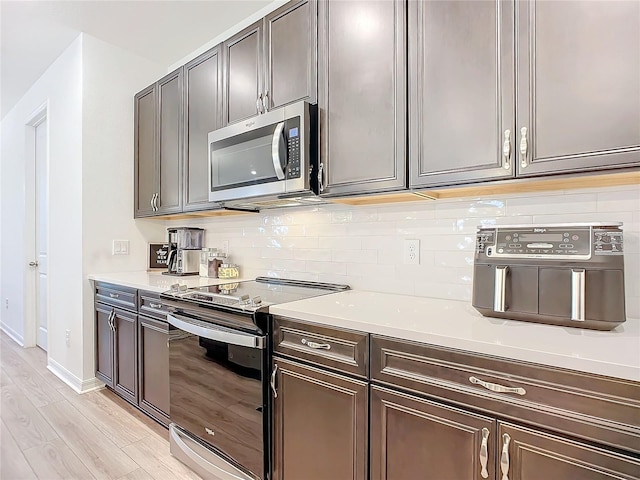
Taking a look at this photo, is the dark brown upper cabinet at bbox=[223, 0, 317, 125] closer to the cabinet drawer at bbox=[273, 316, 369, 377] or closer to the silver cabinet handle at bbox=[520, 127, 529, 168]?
the silver cabinet handle at bbox=[520, 127, 529, 168]

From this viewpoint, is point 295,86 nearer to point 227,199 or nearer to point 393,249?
point 227,199

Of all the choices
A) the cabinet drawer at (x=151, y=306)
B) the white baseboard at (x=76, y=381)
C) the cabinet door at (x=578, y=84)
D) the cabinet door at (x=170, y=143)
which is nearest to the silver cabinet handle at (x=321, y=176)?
the cabinet door at (x=578, y=84)

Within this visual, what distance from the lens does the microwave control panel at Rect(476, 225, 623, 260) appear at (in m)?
1.13

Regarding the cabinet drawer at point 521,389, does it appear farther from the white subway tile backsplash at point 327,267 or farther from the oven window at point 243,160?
the oven window at point 243,160

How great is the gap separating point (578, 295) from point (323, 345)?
0.86 meters

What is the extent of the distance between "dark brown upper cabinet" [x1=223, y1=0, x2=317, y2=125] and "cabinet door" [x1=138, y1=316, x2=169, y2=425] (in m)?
1.37

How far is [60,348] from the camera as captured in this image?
122 inches

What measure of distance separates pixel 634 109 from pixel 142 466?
257cm

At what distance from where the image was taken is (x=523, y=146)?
1.24 m

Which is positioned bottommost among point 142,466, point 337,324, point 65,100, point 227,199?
point 142,466

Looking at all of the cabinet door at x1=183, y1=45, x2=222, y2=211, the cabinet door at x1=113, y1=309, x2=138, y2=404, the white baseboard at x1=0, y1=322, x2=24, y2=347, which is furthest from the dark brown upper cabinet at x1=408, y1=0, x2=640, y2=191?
the white baseboard at x1=0, y1=322, x2=24, y2=347

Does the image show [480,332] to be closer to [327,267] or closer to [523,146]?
[523,146]

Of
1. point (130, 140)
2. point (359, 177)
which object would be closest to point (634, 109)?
point (359, 177)

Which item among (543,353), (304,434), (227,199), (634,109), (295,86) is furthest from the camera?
(227,199)
